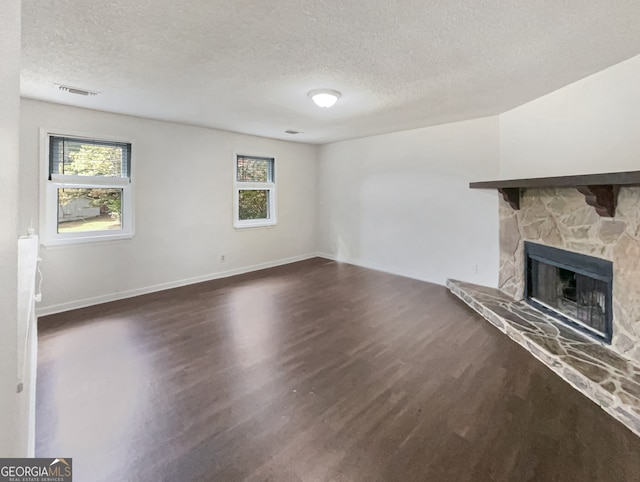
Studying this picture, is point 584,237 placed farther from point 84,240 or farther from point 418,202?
point 84,240

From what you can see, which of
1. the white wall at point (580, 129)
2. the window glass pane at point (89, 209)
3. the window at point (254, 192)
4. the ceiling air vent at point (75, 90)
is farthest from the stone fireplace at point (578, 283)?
the window glass pane at point (89, 209)

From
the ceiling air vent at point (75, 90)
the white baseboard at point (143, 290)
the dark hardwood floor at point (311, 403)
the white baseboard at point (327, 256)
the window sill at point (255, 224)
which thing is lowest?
the dark hardwood floor at point (311, 403)

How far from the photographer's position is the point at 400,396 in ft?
6.82

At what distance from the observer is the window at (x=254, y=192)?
532cm

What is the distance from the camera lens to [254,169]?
5582 mm

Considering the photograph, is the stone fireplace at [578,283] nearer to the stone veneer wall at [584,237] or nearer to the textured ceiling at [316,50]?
the stone veneer wall at [584,237]

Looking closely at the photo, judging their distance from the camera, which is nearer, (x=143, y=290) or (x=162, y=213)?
(x=143, y=290)

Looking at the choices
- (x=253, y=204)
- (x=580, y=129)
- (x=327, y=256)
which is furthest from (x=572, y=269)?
(x=253, y=204)

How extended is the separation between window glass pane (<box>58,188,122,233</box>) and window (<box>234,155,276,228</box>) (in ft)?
5.87

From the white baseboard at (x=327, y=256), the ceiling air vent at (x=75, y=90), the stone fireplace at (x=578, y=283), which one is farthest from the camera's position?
the white baseboard at (x=327, y=256)

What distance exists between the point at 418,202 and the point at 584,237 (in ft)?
7.63

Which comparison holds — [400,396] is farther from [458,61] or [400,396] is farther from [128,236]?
[128,236]

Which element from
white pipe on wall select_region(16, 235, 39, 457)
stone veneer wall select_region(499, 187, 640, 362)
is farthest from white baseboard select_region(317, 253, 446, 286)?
white pipe on wall select_region(16, 235, 39, 457)

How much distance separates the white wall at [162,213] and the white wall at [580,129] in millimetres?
3994
